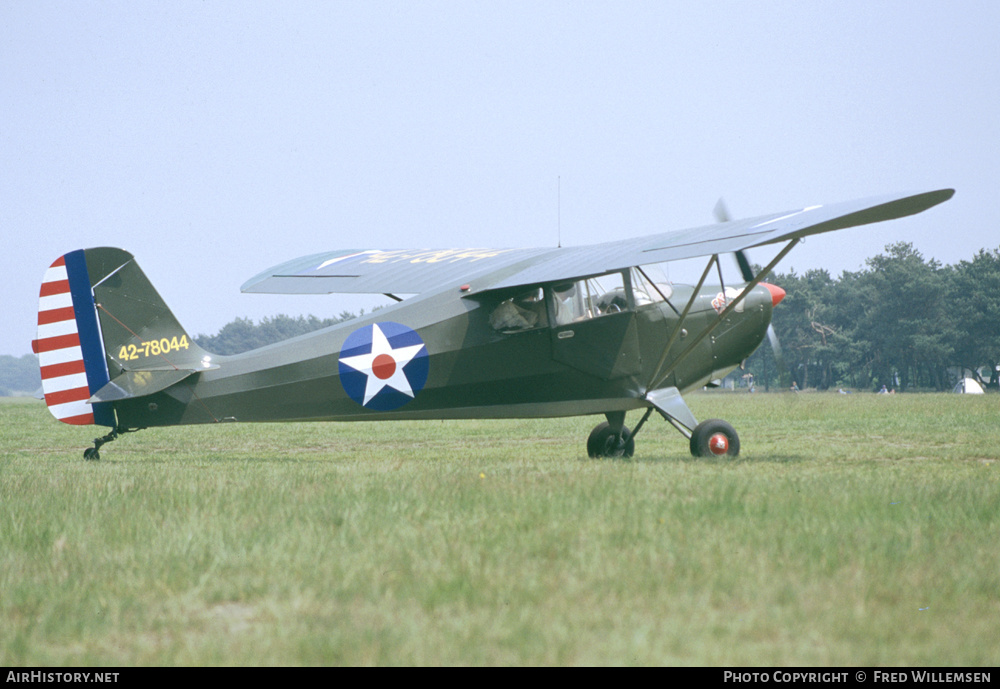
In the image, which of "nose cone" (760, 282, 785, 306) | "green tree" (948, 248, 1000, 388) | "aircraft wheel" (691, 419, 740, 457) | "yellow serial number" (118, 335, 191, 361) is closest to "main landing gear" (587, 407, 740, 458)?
"aircraft wheel" (691, 419, 740, 457)

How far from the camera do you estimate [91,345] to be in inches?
421

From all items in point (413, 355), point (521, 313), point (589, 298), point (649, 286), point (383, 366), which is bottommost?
point (383, 366)

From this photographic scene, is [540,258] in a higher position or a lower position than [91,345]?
higher

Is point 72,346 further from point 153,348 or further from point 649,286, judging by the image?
point 649,286

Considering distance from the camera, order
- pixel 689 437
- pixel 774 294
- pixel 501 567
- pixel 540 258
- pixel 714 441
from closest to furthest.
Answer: pixel 501 567
pixel 714 441
pixel 689 437
pixel 540 258
pixel 774 294

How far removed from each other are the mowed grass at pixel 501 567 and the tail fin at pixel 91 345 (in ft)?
5.65

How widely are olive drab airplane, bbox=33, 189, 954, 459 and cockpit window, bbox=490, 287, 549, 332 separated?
0.5 inches

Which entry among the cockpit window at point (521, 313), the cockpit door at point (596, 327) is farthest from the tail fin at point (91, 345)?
the cockpit door at point (596, 327)

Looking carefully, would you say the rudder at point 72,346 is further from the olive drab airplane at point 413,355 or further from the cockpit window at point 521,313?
the cockpit window at point 521,313

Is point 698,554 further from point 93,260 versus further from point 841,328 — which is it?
point 841,328

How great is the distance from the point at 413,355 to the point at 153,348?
3372 millimetres

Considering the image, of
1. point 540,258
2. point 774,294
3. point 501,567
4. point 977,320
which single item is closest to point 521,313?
point 540,258
